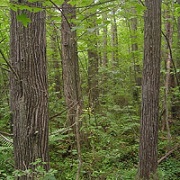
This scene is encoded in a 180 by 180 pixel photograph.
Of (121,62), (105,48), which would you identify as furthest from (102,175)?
(121,62)

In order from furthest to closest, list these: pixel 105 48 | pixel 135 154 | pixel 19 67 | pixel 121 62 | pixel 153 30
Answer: pixel 121 62
pixel 105 48
pixel 135 154
pixel 153 30
pixel 19 67

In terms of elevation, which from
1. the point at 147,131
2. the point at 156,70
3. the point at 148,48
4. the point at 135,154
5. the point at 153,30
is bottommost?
the point at 135,154

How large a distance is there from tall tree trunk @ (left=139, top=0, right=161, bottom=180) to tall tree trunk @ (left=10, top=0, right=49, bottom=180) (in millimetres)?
2451

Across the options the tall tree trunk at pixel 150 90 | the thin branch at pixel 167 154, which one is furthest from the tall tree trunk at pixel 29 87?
the thin branch at pixel 167 154

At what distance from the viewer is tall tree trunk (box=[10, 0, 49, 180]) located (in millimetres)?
3064

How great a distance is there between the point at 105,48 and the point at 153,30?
14.9 feet

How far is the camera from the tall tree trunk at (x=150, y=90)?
4.83 metres

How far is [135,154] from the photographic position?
6.89m

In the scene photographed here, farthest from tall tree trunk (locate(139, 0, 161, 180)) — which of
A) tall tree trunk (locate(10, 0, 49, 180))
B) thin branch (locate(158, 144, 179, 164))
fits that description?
tall tree trunk (locate(10, 0, 49, 180))

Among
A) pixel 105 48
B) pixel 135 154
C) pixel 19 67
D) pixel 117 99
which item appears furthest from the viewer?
pixel 117 99

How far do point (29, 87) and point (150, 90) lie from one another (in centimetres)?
273

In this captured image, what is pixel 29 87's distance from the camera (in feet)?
10.2

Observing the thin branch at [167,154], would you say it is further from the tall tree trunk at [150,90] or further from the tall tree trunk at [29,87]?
the tall tree trunk at [29,87]

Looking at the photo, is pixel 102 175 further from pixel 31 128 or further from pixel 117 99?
pixel 117 99
